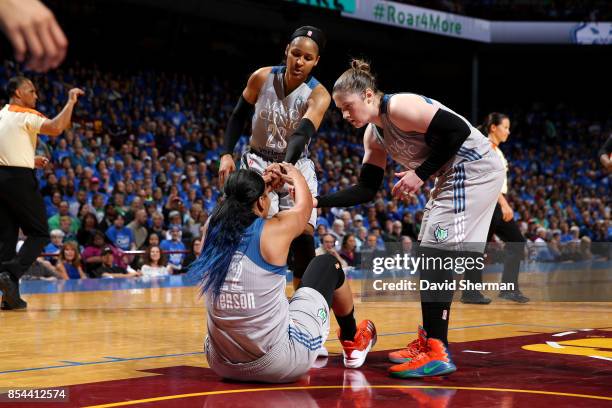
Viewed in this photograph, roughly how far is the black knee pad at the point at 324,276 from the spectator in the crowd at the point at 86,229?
309 inches

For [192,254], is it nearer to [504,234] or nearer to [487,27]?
[504,234]

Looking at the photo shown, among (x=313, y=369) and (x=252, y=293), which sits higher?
(x=252, y=293)

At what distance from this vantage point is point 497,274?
13.2 meters

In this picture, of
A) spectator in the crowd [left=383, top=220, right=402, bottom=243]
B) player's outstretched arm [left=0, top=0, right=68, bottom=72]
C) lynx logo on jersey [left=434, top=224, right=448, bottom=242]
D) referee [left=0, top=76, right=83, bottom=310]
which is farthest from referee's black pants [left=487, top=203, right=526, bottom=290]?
player's outstretched arm [left=0, top=0, right=68, bottom=72]

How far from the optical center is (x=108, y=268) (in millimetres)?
12078

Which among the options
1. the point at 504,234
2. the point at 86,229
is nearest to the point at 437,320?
the point at 504,234

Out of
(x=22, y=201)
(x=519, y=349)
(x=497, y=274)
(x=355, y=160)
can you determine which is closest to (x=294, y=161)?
(x=519, y=349)

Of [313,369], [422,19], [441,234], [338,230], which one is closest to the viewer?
[313,369]

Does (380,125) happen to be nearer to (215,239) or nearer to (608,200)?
(215,239)

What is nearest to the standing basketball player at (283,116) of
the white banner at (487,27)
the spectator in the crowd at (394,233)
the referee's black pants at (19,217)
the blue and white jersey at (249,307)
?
the blue and white jersey at (249,307)

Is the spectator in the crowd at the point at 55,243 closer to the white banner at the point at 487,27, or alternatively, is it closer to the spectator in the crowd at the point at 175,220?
the spectator in the crowd at the point at 175,220

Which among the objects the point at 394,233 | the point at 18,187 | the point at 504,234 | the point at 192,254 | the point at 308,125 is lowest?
the point at 192,254

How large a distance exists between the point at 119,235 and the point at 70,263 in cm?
113

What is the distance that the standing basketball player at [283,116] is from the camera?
6.09 meters
